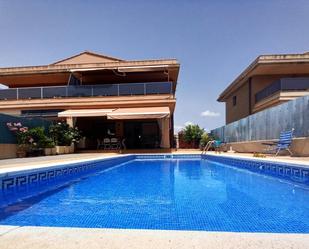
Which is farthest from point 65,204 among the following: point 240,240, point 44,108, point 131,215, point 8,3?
point 44,108

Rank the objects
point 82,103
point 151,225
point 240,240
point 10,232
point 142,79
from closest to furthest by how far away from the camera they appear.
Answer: point 240,240, point 10,232, point 151,225, point 82,103, point 142,79

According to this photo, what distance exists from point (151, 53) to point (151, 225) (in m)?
23.4

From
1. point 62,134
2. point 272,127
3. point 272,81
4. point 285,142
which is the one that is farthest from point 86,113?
point 272,81

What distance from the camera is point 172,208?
214 inches

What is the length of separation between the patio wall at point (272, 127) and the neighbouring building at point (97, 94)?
208 inches

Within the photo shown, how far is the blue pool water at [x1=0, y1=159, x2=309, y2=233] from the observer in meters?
4.42

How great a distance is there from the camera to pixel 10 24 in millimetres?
17484

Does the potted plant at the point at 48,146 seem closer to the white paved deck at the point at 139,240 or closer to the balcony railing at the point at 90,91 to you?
the balcony railing at the point at 90,91

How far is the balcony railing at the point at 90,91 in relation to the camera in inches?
836

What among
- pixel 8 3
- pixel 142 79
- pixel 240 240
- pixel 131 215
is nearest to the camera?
pixel 240 240

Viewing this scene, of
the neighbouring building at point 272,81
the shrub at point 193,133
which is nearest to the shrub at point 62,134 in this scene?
the shrub at point 193,133

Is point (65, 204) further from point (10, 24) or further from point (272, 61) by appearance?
point (272, 61)

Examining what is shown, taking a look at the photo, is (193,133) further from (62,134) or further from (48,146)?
(48,146)

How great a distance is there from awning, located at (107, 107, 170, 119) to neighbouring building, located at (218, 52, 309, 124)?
26.0ft
